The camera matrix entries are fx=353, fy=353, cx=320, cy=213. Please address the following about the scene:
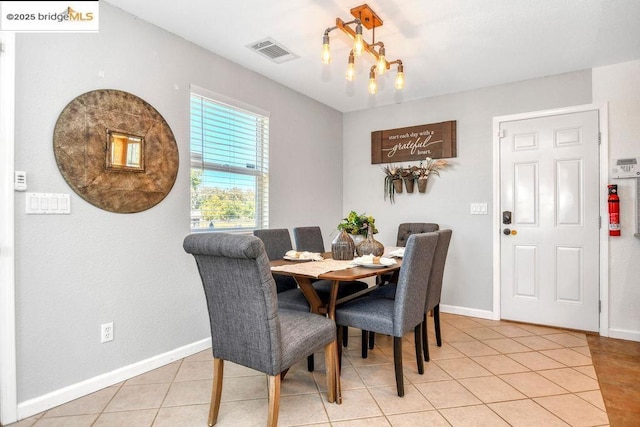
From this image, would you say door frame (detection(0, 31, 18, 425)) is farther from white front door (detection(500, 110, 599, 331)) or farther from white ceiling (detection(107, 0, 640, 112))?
white front door (detection(500, 110, 599, 331))

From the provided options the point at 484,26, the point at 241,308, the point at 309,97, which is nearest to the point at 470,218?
the point at 484,26

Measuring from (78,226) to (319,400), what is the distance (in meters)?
1.73

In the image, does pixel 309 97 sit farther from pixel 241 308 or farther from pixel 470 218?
pixel 241 308

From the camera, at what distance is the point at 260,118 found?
338 centimetres

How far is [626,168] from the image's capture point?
9.89 ft

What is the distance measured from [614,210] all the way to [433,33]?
216 cm

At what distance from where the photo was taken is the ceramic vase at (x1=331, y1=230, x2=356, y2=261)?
98.3 inches

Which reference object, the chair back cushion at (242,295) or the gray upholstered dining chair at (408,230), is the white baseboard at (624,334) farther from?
the chair back cushion at (242,295)

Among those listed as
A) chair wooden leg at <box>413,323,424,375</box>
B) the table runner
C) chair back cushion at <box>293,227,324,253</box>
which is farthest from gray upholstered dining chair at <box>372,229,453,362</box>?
chair back cushion at <box>293,227,324,253</box>

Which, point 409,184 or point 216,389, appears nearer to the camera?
point 216,389

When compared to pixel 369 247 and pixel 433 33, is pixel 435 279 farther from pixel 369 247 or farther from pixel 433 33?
pixel 433 33

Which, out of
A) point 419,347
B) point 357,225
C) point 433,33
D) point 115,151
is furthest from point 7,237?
point 433,33

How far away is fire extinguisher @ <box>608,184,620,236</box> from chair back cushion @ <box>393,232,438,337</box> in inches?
76.8

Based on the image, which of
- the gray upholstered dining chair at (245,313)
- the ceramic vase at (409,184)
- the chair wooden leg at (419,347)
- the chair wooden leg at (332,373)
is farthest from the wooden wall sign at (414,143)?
the gray upholstered dining chair at (245,313)
